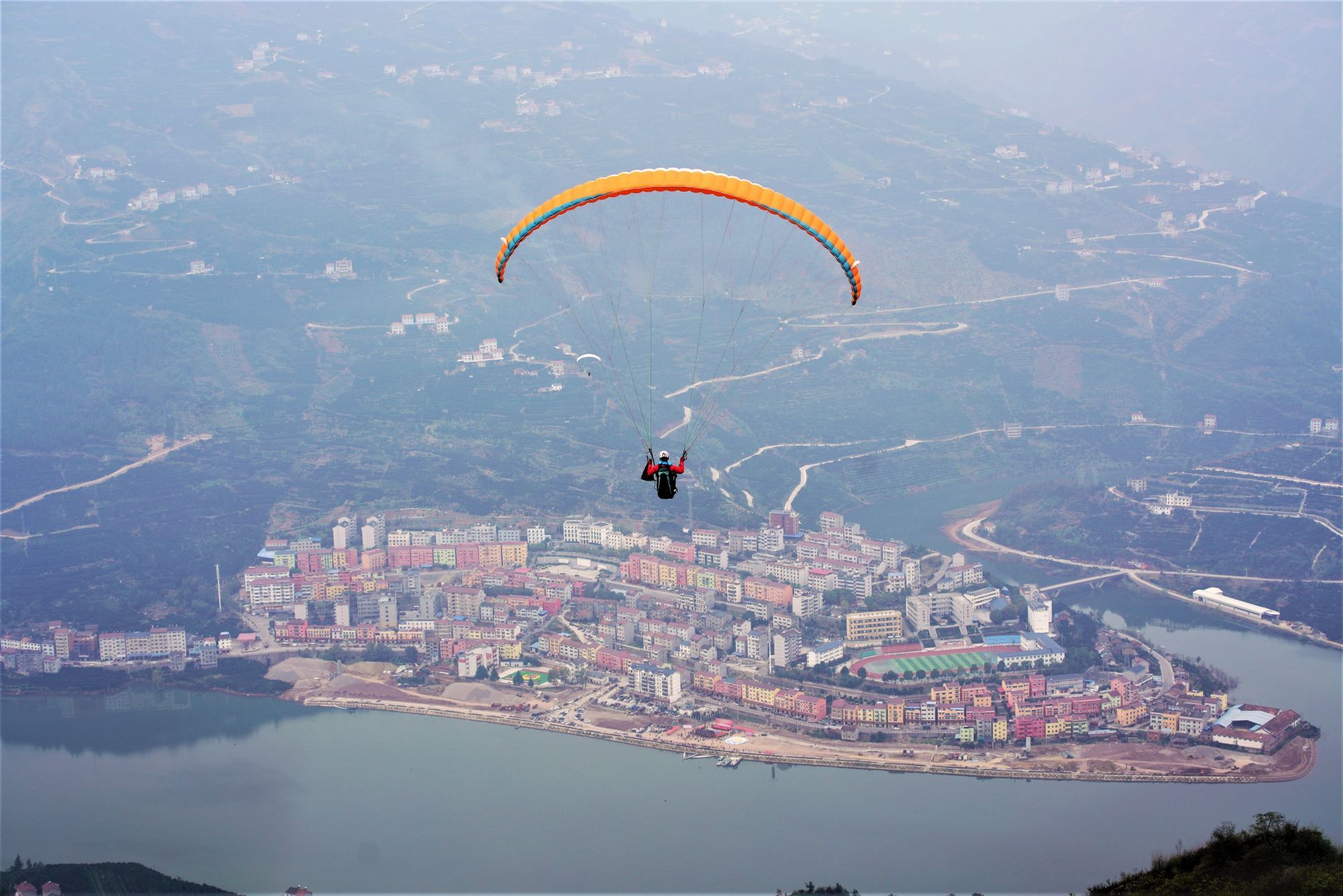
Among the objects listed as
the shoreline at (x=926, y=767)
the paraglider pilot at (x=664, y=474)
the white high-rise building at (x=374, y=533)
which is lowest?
the shoreline at (x=926, y=767)

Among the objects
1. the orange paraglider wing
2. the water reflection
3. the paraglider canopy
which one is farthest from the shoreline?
the paraglider canopy

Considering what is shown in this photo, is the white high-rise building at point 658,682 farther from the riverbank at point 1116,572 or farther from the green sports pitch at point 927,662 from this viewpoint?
the riverbank at point 1116,572

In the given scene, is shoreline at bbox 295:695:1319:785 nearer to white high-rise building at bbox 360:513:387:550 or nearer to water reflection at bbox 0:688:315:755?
water reflection at bbox 0:688:315:755

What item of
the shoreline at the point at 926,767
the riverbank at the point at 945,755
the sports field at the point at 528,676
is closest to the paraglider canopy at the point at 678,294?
the sports field at the point at 528,676

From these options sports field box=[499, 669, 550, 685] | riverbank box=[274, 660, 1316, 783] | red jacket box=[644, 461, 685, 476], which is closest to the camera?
red jacket box=[644, 461, 685, 476]

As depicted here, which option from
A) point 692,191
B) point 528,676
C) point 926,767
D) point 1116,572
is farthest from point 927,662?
point 692,191

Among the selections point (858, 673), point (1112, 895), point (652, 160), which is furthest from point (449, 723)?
point (652, 160)

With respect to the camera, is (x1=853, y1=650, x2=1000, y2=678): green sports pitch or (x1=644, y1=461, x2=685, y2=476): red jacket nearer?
(x1=644, y1=461, x2=685, y2=476): red jacket

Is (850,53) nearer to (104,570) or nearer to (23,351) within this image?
(23,351)
